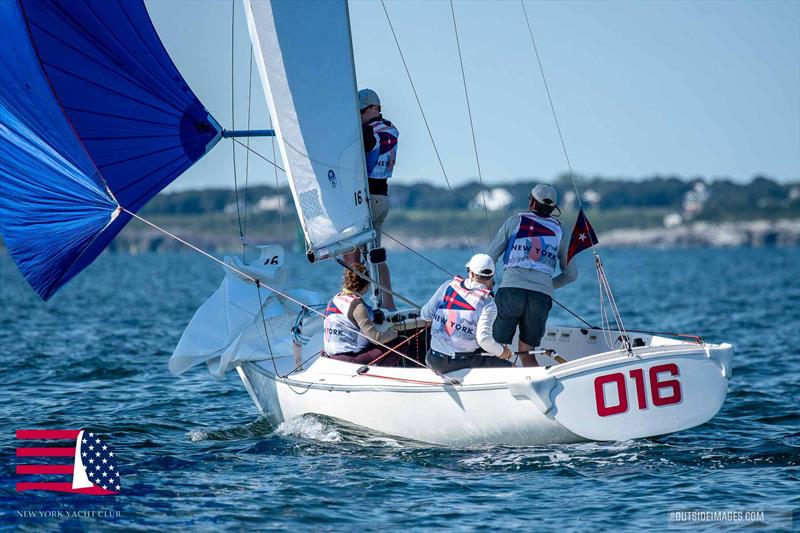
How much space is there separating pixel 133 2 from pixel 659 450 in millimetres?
6084

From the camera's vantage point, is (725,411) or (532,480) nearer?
(532,480)

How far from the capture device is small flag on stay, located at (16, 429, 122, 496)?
7.58m

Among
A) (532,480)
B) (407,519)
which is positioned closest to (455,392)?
(532,480)

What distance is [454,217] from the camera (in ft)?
481

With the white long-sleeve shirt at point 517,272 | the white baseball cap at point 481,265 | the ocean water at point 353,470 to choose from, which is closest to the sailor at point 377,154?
the white long-sleeve shirt at point 517,272

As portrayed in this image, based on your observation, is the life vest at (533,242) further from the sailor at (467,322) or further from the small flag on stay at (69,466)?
the small flag on stay at (69,466)

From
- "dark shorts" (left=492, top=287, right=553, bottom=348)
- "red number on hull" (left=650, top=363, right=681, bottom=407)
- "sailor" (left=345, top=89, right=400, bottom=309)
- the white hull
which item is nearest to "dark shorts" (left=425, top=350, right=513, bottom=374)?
the white hull

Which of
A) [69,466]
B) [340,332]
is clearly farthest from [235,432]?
[69,466]

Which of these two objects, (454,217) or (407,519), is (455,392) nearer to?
(407,519)

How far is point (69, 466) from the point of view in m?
8.19

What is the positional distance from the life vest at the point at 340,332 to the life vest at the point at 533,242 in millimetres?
1387

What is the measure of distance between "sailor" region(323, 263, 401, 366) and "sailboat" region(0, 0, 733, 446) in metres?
0.21

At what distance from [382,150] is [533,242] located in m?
1.94

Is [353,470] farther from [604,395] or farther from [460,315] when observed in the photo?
[604,395]
